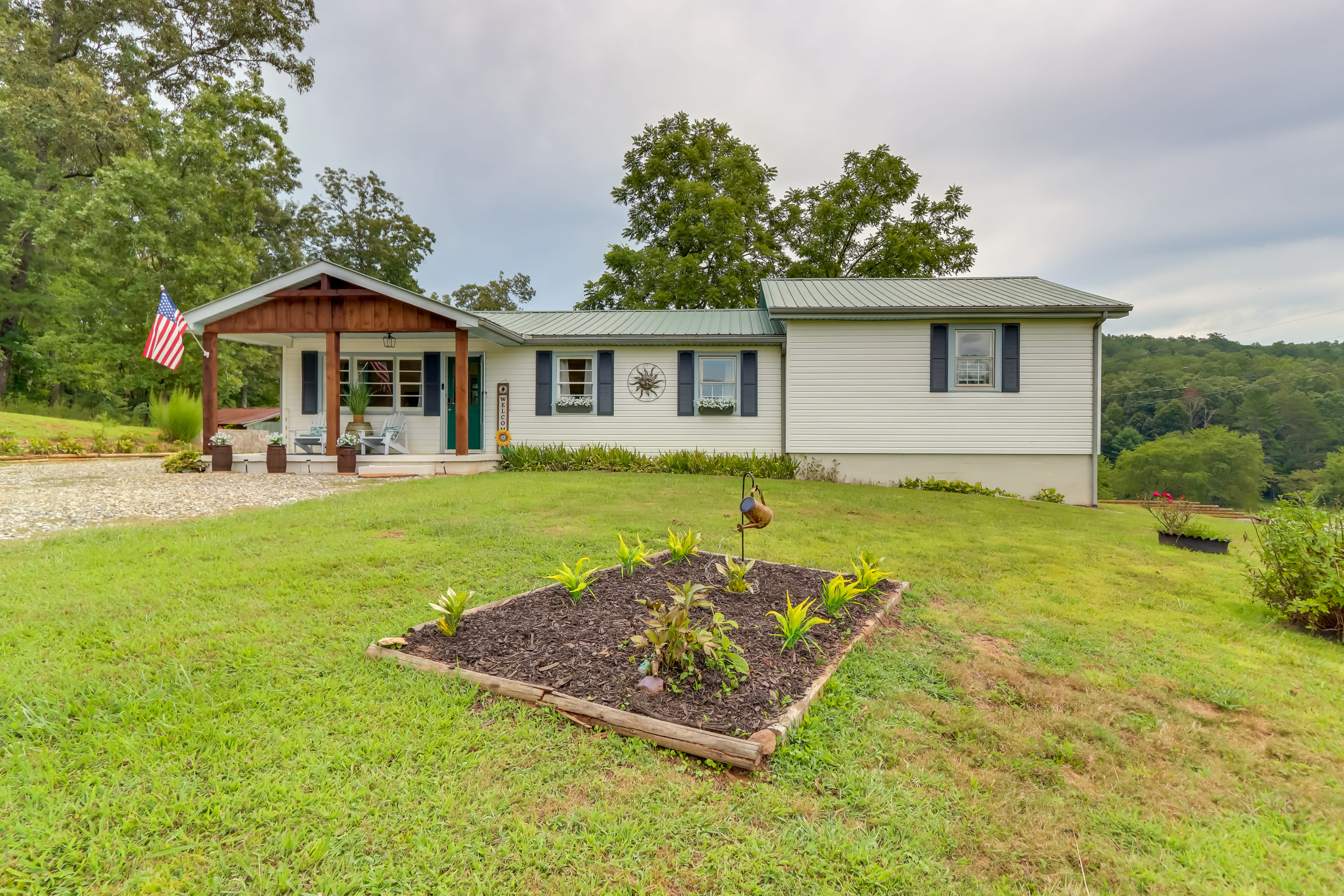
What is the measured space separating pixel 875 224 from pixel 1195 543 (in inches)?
714

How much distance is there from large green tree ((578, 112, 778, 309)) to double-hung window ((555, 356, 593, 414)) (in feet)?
30.0

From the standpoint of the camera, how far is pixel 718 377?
39.1 feet

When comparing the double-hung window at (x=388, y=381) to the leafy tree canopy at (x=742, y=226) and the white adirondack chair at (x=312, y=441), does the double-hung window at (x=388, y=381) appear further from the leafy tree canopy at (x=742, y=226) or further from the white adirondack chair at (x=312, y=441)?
the leafy tree canopy at (x=742, y=226)

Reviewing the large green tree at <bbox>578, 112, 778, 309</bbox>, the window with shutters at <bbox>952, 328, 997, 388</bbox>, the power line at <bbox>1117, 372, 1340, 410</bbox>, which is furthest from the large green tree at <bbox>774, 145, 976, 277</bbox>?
the power line at <bbox>1117, 372, 1340, 410</bbox>

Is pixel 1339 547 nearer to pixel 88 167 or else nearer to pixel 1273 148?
pixel 1273 148

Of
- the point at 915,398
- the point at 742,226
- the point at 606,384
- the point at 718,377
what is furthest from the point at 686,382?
the point at 742,226

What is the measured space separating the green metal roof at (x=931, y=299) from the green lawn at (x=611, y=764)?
775cm

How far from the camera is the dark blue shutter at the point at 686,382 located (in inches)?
465

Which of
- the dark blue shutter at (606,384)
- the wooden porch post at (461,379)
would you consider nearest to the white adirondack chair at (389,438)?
the wooden porch post at (461,379)

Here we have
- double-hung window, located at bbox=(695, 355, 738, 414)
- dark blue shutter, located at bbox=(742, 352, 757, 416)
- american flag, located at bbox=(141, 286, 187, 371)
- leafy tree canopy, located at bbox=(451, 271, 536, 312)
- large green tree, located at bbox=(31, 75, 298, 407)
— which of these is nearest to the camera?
american flag, located at bbox=(141, 286, 187, 371)

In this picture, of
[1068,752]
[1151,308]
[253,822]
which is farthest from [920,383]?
[1151,308]

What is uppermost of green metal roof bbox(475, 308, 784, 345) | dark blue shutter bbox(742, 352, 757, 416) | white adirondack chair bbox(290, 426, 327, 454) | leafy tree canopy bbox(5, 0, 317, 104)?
leafy tree canopy bbox(5, 0, 317, 104)

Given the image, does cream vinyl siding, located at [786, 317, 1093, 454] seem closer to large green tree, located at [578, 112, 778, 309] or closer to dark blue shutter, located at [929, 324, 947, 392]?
dark blue shutter, located at [929, 324, 947, 392]

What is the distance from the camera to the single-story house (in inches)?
418
